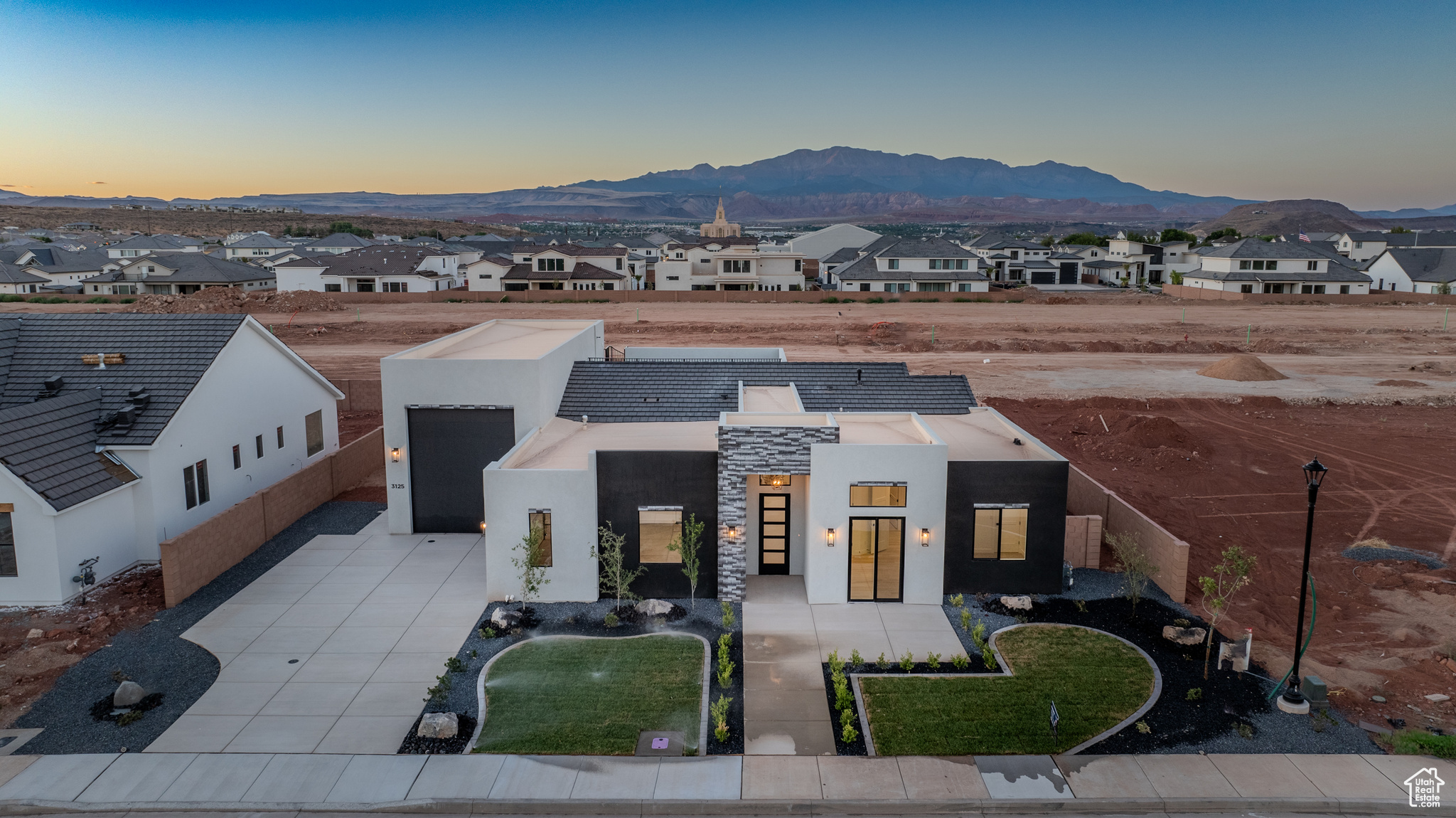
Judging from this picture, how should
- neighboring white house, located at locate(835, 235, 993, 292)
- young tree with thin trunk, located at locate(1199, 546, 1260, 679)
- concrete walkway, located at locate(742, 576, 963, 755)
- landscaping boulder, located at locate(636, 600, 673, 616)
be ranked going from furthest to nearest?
neighboring white house, located at locate(835, 235, 993, 292) → landscaping boulder, located at locate(636, 600, 673, 616) → young tree with thin trunk, located at locate(1199, 546, 1260, 679) → concrete walkway, located at locate(742, 576, 963, 755)

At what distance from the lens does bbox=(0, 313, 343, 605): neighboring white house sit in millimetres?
16359

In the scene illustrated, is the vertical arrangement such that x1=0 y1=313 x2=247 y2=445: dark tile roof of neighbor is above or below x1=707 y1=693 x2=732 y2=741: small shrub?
above

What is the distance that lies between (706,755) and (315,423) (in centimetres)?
1957

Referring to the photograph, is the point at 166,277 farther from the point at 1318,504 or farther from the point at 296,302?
the point at 1318,504

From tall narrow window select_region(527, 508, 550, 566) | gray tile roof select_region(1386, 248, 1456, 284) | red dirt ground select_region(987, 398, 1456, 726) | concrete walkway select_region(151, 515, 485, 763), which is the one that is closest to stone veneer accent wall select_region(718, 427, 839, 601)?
tall narrow window select_region(527, 508, 550, 566)

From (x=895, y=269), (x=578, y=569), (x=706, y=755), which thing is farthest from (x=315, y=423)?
(x=895, y=269)

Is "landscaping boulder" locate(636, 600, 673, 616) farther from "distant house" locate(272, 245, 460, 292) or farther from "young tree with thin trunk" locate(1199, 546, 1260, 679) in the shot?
"distant house" locate(272, 245, 460, 292)

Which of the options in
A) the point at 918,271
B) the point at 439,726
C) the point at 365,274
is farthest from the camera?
the point at 918,271

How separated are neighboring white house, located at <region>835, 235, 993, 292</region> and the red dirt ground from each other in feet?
140

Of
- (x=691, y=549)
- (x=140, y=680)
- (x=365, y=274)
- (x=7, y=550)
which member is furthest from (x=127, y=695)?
(x=365, y=274)

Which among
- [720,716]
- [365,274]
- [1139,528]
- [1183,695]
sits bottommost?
[1183,695]

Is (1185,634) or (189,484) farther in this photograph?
(189,484)

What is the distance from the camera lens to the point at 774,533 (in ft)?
59.9

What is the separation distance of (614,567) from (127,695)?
817 centimetres
